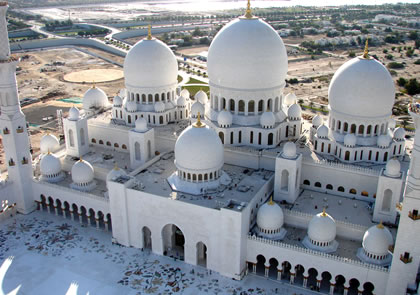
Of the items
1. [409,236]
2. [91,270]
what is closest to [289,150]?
[409,236]

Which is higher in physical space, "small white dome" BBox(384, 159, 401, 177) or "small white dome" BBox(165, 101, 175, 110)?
"small white dome" BBox(165, 101, 175, 110)

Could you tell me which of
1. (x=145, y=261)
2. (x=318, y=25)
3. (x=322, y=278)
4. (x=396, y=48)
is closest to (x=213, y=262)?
(x=145, y=261)

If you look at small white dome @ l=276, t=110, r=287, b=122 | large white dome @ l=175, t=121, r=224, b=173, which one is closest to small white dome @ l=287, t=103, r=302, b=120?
small white dome @ l=276, t=110, r=287, b=122

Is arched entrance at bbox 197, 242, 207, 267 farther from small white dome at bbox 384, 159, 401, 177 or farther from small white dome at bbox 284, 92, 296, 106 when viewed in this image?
small white dome at bbox 284, 92, 296, 106

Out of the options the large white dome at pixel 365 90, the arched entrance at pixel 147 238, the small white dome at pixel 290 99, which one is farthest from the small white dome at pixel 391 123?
the arched entrance at pixel 147 238

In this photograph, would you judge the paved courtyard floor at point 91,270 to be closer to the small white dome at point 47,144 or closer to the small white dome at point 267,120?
the small white dome at point 47,144

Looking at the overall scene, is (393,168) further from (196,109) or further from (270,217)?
(196,109)

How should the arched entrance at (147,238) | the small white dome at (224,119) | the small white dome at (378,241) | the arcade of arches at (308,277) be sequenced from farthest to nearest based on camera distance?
the small white dome at (224,119) → the arched entrance at (147,238) → the arcade of arches at (308,277) → the small white dome at (378,241)
